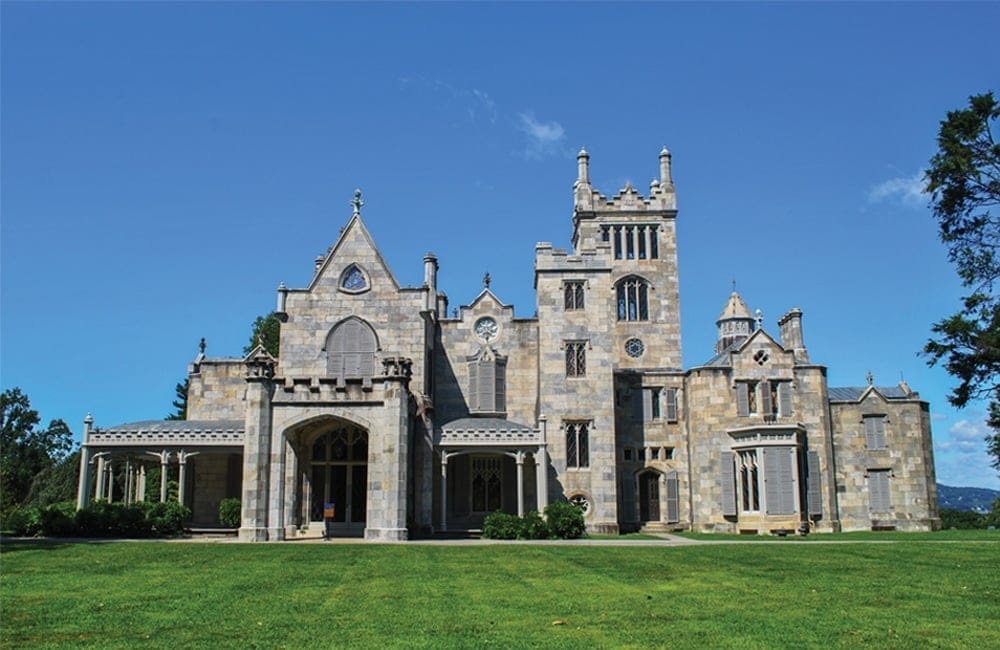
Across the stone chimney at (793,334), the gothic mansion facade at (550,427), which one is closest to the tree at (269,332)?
the gothic mansion facade at (550,427)

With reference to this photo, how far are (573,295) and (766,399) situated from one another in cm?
1025

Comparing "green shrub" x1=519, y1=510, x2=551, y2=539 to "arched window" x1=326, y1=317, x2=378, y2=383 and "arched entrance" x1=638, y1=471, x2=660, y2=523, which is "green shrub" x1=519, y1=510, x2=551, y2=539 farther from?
"arched entrance" x1=638, y1=471, x2=660, y2=523

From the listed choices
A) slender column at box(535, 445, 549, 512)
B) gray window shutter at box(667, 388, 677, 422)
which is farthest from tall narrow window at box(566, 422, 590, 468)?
gray window shutter at box(667, 388, 677, 422)

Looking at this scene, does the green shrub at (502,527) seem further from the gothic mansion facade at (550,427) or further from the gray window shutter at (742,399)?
the gray window shutter at (742,399)

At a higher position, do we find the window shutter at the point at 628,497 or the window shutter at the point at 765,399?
the window shutter at the point at 765,399

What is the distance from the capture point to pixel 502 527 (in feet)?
110

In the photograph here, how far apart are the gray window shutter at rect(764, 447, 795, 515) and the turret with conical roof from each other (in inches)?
534

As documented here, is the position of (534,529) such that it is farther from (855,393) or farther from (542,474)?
(855,393)

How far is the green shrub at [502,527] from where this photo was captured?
3331 centimetres

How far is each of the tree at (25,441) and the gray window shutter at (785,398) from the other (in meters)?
58.6

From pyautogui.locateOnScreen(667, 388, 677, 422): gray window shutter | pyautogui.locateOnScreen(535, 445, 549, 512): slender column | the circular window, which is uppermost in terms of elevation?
pyautogui.locateOnScreen(667, 388, 677, 422): gray window shutter

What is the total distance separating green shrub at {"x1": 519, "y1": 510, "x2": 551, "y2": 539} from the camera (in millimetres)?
33219

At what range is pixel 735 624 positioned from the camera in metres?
12.3

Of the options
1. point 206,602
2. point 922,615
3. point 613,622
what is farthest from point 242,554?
point 922,615
